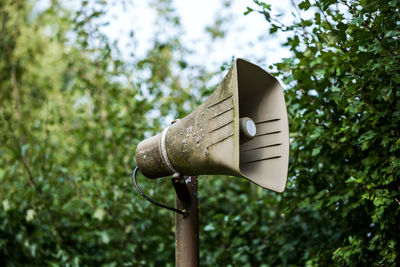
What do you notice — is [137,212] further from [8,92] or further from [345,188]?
[8,92]

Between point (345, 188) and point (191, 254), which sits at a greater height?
point (345, 188)

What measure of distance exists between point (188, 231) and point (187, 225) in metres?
0.02

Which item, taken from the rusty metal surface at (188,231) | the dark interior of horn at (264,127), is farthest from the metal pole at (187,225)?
the dark interior of horn at (264,127)

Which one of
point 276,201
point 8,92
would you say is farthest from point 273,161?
point 8,92

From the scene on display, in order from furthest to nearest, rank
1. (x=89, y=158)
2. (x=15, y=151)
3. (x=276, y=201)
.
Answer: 1. (x=89, y=158)
2. (x=15, y=151)
3. (x=276, y=201)

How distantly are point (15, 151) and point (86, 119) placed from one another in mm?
652

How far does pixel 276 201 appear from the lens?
2467 mm

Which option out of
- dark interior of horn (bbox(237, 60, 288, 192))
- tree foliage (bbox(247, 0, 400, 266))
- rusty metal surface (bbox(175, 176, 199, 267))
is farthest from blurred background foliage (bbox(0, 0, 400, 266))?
rusty metal surface (bbox(175, 176, 199, 267))

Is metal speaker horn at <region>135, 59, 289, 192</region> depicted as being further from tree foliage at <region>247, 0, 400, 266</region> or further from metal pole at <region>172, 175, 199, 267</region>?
tree foliage at <region>247, 0, 400, 266</region>

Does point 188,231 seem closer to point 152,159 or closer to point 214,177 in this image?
point 152,159

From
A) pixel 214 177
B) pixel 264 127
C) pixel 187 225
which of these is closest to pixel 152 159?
pixel 187 225

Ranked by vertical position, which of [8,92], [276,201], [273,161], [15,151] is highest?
[8,92]

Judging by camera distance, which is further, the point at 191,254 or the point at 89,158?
the point at 89,158

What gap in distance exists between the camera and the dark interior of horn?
1498mm
